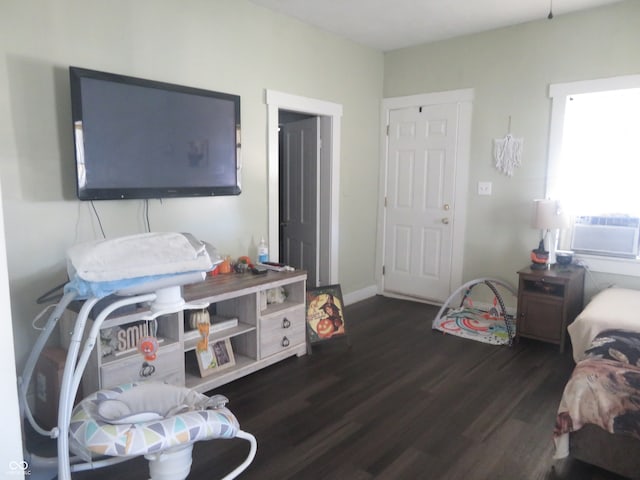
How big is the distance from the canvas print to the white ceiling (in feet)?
7.41

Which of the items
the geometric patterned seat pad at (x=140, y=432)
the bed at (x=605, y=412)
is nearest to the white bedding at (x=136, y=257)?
the geometric patterned seat pad at (x=140, y=432)

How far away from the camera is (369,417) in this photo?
8.23ft

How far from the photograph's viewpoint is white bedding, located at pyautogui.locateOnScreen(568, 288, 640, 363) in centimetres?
270

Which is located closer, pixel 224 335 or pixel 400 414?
pixel 400 414

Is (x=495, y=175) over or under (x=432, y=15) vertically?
under

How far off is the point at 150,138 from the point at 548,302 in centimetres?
311

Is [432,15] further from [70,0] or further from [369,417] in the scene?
[369,417]

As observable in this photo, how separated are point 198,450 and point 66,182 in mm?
1637

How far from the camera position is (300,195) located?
467cm

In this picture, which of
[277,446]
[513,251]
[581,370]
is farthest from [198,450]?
[513,251]

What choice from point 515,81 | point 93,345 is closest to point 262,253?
point 93,345

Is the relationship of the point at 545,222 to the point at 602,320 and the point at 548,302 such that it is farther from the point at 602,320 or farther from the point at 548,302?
the point at 602,320

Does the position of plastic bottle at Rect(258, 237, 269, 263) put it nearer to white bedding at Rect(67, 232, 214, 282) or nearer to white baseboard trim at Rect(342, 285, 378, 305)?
white baseboard trim at Rect(342, 285, 378, 305)

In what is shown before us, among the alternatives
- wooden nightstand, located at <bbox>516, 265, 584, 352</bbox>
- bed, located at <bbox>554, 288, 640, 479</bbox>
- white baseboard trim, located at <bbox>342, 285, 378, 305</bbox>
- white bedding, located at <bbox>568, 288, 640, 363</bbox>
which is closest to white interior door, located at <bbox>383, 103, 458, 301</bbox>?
white baseboard trim, located at <bbox>342, 285, 378, 305</bbox>
